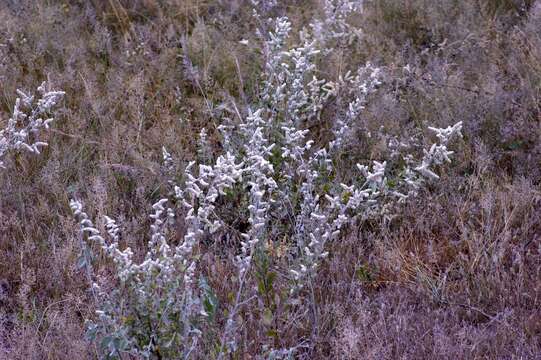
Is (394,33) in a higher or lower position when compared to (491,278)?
higher

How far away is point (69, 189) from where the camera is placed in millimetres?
4242

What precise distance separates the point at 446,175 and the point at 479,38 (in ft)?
5.59

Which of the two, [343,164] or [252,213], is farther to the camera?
[343,164]

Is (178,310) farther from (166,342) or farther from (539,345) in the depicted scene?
(539,345)

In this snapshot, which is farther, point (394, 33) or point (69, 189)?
point (394, 33)

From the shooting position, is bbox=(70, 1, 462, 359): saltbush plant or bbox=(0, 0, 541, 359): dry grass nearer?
bbox=(70, 1, 462, 359): saltbush plant

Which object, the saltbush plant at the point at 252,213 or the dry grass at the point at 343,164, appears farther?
the dry grass at the point at 343,164

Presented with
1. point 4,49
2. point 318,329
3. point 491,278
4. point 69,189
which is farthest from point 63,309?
point 4,49

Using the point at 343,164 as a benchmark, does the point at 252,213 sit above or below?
above

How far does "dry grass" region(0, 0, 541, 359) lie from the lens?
3.47 meters

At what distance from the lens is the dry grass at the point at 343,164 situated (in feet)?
11.4

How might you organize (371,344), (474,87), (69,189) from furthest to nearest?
(474,87), (69,189), (371,344)

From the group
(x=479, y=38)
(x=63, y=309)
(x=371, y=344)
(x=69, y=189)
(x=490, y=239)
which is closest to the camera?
(x=371, y=344)

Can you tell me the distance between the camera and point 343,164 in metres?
4.64
